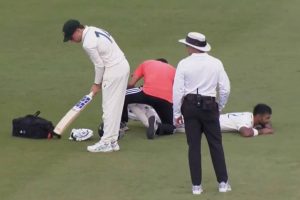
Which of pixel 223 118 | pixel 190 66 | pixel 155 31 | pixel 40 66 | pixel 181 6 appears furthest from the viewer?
pixel 181 6

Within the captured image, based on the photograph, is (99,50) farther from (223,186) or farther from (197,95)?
(223,186)

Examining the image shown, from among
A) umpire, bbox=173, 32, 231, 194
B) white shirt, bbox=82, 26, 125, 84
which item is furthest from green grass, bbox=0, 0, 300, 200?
white shirt, bbox=82, 26, 125, 84

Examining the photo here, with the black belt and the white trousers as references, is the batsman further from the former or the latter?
the black belt

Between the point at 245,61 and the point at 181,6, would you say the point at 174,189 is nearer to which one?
the point at 245,61

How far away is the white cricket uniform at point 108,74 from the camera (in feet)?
40.0

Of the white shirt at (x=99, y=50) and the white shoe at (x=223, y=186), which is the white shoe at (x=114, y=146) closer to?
the white shirt at (x=99, y=50)

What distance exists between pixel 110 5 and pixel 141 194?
47.4ft

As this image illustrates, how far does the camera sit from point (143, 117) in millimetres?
13859

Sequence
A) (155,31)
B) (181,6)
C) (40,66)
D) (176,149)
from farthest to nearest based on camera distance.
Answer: (181,6)
(155,31)
(40,66)
(176,149)

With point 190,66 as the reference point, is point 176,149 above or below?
below

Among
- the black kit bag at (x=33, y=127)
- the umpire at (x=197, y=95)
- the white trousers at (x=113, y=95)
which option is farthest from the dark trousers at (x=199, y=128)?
the black kit bag at (x=33, y=127)

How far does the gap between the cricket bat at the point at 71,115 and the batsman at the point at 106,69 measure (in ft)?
1.93

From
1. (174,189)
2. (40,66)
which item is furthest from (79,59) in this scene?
(174,189)

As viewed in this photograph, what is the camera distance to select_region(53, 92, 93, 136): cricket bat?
1298cm
